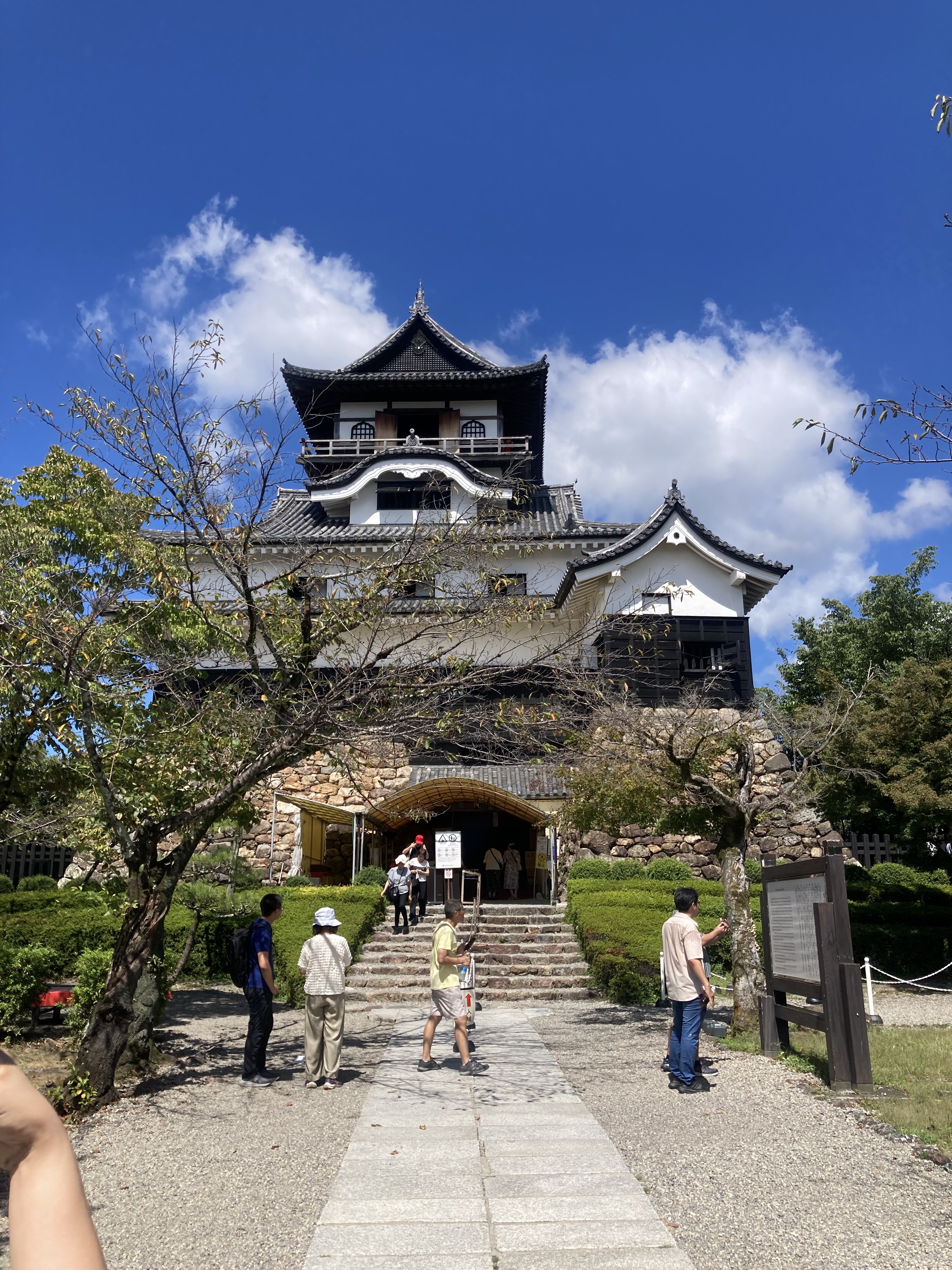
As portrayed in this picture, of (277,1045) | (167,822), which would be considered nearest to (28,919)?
(277,1045)

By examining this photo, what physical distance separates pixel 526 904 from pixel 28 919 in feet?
33.8

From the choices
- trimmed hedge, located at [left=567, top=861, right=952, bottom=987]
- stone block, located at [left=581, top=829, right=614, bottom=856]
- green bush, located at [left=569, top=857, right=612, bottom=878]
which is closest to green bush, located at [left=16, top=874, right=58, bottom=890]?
green bush, located at [left=569, top=857, right=612, bottom=878]

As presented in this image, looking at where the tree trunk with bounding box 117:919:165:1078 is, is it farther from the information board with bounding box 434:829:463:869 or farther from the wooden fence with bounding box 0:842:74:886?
the wooden fence with bounding box 0:842:74:886

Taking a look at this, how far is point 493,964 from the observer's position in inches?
603

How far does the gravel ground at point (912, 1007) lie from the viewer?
12.2 metres

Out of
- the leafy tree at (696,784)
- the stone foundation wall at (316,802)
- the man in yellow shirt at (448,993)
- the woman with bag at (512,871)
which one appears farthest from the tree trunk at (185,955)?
the woman with bag at (512,871)

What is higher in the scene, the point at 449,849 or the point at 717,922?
the point at 449,849

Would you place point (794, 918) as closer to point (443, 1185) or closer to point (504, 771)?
point (443, 1185)

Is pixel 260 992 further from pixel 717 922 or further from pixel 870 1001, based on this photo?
pixel 717 922

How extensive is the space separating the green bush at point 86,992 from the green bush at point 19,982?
6.08 feet

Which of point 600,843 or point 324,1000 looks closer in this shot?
point 324,1000

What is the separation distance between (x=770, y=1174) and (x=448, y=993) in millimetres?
3848

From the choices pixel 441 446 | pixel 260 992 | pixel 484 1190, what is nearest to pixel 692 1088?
pixel 484 1190

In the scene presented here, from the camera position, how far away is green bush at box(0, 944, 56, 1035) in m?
10.1
